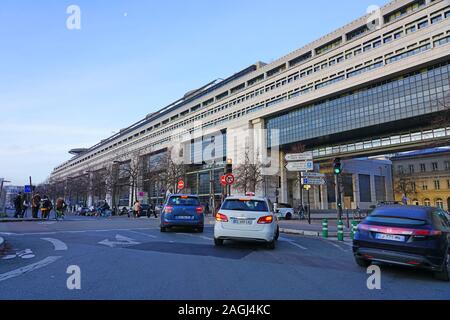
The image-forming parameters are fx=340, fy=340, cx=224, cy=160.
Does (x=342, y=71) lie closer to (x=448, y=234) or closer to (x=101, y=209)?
(x=101, y=209)

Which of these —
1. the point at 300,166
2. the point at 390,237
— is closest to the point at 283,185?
the point at 300,166

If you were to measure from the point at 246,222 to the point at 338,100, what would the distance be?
50.9m

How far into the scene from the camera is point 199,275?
6.27 meters

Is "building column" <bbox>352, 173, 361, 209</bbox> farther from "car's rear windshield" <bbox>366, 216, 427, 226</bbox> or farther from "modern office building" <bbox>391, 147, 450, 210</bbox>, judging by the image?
"car's rear windshield" <bbox>366, 216, 427, 226</bbox>

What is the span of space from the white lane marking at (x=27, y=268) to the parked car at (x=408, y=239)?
6669 millimetres

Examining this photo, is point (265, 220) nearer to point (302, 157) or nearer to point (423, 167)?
point (302, 157)

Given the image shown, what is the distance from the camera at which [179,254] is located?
873cm

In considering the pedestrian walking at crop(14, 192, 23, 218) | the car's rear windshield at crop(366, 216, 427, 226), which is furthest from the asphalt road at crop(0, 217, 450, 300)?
the pedestrian walking at crop(14, 192, 23, 218)

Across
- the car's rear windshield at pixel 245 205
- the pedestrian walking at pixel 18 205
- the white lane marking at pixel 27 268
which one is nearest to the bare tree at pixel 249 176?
the pedestrian walking at pixel 18 205

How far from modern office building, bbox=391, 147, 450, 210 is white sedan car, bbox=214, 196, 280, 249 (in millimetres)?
69956

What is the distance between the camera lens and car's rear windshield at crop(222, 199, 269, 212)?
1006cm

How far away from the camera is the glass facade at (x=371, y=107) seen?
44.0 metres

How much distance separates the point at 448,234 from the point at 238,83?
2795 inches
